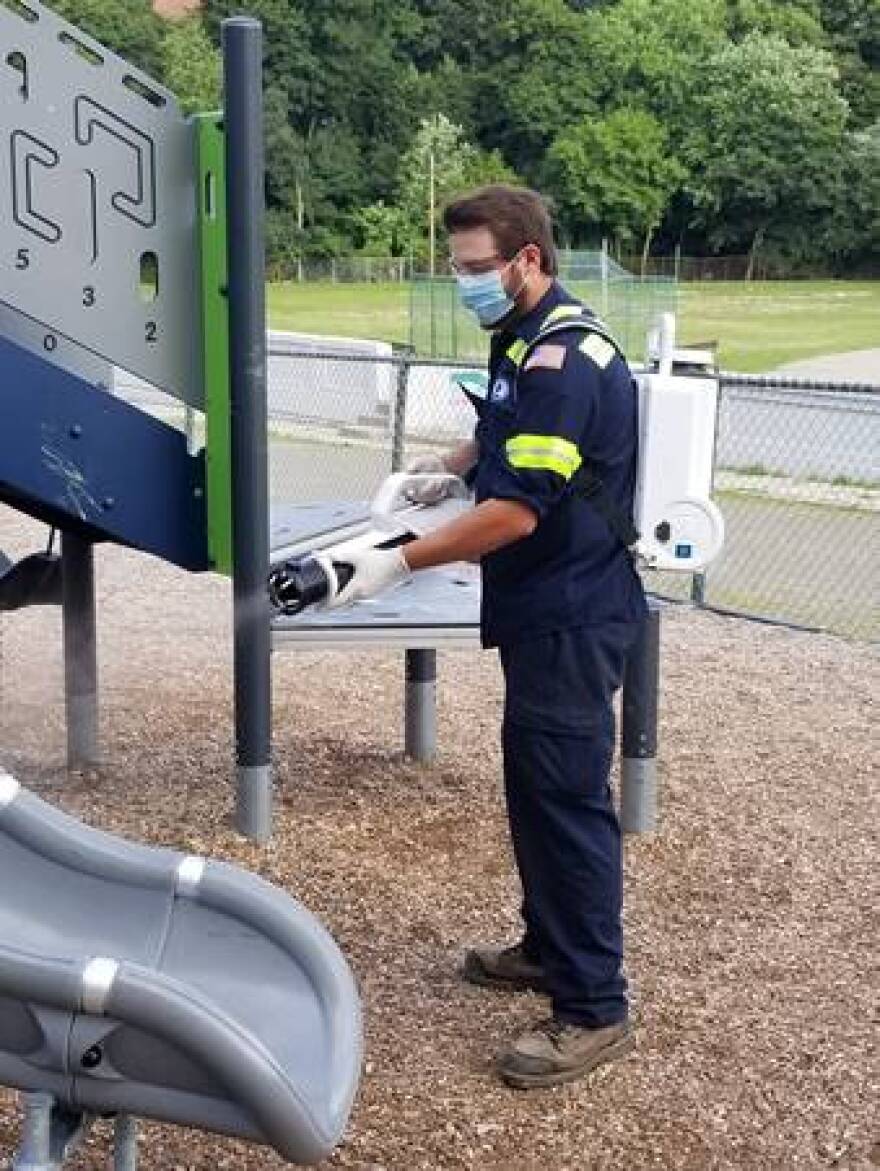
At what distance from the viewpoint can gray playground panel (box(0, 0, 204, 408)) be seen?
4172mm

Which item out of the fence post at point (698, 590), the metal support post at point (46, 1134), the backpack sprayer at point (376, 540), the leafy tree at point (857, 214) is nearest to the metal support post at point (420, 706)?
the backpack sprayer at point (376, 540)

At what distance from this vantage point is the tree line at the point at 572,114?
265ft

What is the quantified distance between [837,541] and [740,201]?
254ft

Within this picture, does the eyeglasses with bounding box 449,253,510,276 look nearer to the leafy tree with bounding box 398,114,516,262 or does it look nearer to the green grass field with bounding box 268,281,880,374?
the green grass field with bounding box 268,281,880,374

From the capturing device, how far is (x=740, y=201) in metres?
84.6

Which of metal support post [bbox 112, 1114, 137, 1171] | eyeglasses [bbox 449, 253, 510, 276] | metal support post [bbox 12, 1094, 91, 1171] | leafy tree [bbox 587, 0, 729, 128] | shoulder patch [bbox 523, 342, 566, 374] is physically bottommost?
leafy tree [bbox 587, 0, 729, 128]

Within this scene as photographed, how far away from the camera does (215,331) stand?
455cm

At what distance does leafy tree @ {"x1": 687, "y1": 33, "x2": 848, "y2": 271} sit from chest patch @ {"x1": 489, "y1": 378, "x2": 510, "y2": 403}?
270 ft

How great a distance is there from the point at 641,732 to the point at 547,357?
1875 mm

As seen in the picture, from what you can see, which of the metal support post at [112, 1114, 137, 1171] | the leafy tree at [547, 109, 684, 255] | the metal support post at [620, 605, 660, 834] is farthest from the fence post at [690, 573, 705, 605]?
the leafy tree at [547, 109, 684, 255]

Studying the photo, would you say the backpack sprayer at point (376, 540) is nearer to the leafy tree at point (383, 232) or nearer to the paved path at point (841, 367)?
the paved path at point (841, 367)

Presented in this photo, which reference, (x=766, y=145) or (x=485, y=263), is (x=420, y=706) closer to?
(x=485, y=263)

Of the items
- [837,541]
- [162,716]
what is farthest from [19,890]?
[837,541]

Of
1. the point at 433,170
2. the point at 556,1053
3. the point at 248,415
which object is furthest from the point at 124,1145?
the point at 433,170
